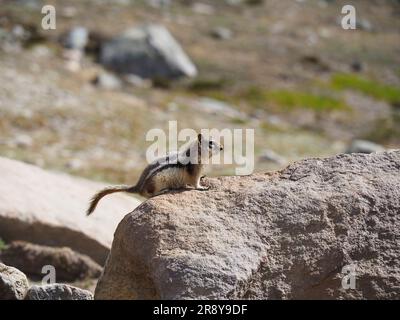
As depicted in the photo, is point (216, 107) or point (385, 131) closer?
point (216, 107)

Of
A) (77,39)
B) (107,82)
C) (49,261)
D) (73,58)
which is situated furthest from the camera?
(77,39)

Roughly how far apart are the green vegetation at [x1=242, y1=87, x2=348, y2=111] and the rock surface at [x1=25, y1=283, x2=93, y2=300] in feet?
105

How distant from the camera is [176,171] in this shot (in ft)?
37.2

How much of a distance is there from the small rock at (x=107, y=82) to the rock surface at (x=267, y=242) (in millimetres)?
28831

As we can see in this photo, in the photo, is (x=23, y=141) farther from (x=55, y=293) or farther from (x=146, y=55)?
(x=55, y=293)

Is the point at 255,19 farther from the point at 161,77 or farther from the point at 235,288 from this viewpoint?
the point at 235,288

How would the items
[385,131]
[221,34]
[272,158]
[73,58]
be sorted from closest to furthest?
1. [272,158]
2. [73,58]
3. [385,131]
4. [221,34]

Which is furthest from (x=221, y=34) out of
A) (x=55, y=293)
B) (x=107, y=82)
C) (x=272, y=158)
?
A: (x=55, y=293)

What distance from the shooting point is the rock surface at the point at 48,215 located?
1462cm

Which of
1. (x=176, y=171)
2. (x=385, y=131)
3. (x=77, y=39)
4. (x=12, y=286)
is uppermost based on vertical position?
(x=77, y=39)

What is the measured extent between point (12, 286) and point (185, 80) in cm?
3300

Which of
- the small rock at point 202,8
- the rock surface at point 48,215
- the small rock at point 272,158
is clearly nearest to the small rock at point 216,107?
the small rock at point 272,158

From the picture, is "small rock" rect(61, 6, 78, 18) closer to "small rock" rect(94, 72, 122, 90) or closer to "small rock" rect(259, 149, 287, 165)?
"small rock" rect(94, 72, 122, 90)

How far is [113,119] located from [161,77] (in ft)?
31.9
